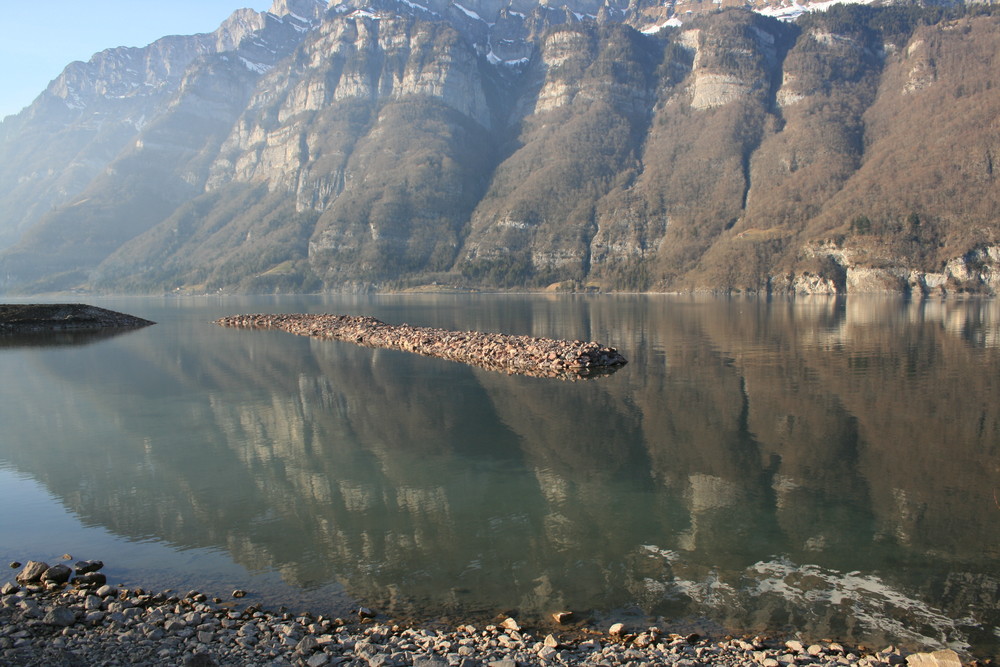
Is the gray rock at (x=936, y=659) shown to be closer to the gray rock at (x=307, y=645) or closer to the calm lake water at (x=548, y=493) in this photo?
the calm lake water at (x=548, y=493)

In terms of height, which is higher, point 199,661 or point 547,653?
point 199,661

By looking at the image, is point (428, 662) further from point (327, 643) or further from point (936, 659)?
point (936, 659)

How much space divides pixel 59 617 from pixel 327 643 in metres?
4.27

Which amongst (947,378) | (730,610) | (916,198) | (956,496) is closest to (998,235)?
(916,198)

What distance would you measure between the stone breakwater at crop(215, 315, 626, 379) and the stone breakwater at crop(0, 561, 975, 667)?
26.2 metres

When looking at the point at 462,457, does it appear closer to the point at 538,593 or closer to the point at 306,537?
the point at 306,537

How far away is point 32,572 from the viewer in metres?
11.9

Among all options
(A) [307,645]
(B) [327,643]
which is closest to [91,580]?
(A) [307,645]

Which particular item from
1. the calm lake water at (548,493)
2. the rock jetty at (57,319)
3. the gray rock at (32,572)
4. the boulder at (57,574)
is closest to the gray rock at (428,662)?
the calm lake water at (548,493)

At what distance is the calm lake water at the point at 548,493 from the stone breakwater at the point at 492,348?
3564mm

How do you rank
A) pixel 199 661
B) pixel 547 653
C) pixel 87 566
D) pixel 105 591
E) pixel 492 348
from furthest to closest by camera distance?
pixel 492 348 → pixel 87 566 → pixel 105 591 → pixel 547 653 → pixel 199 661

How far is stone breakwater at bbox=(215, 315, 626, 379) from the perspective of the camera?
Answer: 3878 centimetres

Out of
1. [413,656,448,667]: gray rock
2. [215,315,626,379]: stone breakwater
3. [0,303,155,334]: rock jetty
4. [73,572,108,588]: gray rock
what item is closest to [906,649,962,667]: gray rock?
[413,656,448,667]: gray rock

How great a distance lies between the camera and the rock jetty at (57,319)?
7424 cm
